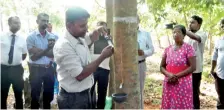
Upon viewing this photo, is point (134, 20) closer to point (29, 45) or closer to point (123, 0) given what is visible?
point (123, 0)

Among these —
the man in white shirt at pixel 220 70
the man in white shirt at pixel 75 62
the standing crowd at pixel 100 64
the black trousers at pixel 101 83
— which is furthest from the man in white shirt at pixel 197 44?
the man in white shirt at pixel 75 62

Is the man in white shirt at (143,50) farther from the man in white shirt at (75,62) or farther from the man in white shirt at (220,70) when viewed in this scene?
the man in white shirt at (75,62)

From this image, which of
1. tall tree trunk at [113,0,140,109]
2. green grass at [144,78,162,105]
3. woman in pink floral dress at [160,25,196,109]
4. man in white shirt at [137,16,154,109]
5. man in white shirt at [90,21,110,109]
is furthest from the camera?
green grass at [144,78,162,105]

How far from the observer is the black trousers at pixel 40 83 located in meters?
4.60

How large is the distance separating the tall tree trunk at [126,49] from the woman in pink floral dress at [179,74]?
1.45m

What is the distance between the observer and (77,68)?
2.34 metres

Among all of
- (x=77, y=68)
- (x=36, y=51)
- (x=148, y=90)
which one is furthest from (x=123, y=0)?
(x=148, y=90)

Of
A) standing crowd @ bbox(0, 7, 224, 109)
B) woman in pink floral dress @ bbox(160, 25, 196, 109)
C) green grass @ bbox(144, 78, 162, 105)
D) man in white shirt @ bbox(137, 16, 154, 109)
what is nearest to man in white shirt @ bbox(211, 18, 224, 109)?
standing crowd @ bbox(0, 7, 224, 109)

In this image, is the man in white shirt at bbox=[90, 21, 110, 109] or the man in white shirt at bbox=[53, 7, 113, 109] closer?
the man in white shirt at bbox=[53, 7, 113, 109]

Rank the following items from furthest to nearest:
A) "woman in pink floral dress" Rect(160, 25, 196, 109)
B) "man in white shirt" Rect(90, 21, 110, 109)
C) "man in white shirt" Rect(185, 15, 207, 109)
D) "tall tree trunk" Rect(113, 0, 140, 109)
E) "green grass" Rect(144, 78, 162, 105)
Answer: "green grass" Rect(144, 78, 162, 105)
"man in white shirt" Rect(185, 15, 207, 109)
"man in white shirt" Rect(90, 21, 110, 109)
"woman in pink floral dress" Rect(160, 25, 196, 109)
"tall tree trunk" Rect(113, 0, 140, 109)

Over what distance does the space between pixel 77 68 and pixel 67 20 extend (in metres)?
0.45

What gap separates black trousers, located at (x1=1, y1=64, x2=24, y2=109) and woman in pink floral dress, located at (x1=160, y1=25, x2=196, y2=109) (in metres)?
2.45

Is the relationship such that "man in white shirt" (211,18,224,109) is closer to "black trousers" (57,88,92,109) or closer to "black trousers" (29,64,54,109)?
"black trousers" (57,88,92,109)

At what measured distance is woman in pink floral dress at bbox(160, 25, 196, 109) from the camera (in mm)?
3645
